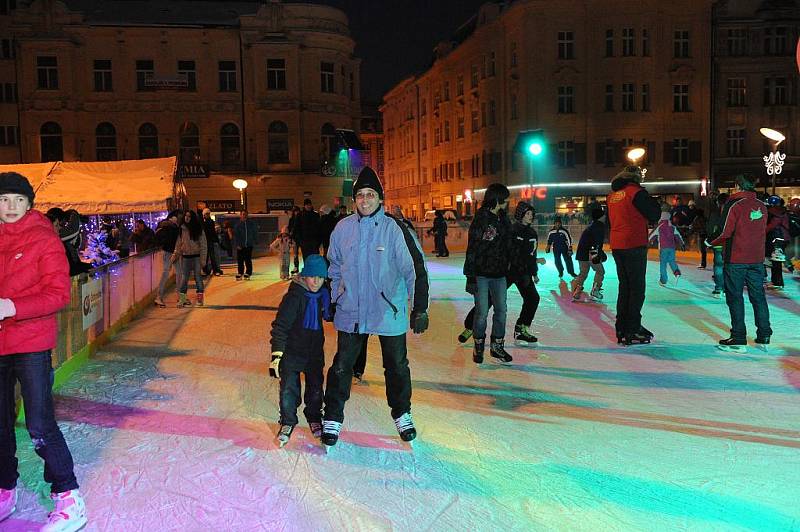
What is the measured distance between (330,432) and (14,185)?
2.33 metres

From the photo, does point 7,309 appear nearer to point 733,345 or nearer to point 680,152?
point 733,345

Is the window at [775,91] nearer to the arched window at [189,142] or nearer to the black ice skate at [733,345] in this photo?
the arched window at [189,142]

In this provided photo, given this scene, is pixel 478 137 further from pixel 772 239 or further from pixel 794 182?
pixel 772 239

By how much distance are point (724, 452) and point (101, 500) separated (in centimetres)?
368

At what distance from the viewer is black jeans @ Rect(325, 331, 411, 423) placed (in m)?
4.80

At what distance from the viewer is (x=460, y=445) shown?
4891mm

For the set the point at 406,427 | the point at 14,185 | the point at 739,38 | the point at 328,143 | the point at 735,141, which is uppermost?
the point at 739,38

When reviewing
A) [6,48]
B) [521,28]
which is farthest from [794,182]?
[6,48]

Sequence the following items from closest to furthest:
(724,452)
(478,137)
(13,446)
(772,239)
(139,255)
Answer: (13,446), (724,452), (139,255), (772,239), (478,137)

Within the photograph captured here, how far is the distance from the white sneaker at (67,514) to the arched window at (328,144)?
39409mm

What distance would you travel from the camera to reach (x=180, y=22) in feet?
138

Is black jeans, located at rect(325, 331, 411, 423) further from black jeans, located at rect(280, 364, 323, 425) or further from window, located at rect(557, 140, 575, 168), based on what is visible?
window, located at rect(557, 140, 575, 168)

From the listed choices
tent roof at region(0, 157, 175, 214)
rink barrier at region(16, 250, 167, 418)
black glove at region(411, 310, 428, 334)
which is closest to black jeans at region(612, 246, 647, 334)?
black glove at region(411, 310, 428, 334)

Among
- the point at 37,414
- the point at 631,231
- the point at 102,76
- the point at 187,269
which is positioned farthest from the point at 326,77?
the point at 37,414
